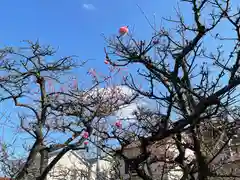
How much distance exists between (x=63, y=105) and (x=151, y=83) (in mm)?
4184

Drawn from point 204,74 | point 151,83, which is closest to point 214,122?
point 204,74

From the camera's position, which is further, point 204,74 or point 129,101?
point 129,101

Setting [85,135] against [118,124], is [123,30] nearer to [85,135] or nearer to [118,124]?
[118,124]

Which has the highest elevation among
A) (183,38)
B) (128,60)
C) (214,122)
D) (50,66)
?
(50,66)

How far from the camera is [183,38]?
4.61m

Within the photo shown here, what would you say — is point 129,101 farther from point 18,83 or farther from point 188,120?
point 188,120

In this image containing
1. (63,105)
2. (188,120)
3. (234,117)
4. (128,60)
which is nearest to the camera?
(188,120)

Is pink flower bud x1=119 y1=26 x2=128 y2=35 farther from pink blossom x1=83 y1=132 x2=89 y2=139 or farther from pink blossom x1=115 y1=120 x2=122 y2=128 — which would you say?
pink blossom x1=83 y1=132 x2=89 y2=139

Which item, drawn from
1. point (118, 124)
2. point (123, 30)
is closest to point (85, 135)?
point (118, 124)

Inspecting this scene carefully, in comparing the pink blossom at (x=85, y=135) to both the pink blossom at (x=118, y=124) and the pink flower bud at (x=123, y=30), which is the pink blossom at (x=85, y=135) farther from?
the pink flower bud at (x=123, y=30)

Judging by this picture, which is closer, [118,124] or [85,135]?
[118,124]

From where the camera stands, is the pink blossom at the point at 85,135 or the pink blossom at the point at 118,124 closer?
the pink blossom at the point at 118,124

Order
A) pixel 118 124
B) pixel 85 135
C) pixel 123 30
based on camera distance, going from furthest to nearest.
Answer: pixel 85 135 → pixel 118 124 → pixel 123 30

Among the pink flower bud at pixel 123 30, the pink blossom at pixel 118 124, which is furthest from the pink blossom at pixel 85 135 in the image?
the pink flower bud at pixel 123 30
